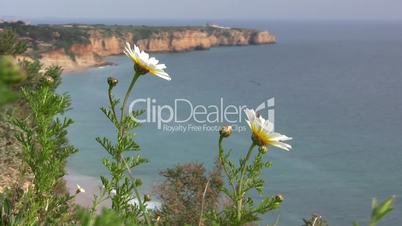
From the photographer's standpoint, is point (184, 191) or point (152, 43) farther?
point (152, 43)

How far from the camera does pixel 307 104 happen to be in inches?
1934

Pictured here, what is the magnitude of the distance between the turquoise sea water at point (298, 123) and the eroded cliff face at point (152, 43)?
5.96 ft

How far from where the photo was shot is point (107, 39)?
7100 centimetres

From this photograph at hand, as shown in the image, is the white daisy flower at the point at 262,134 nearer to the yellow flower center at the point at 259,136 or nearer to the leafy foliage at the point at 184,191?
the yellow flower center at the point at 259,136

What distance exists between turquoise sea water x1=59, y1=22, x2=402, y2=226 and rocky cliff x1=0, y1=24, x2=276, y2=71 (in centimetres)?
209

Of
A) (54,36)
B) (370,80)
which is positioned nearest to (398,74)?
(370,80)

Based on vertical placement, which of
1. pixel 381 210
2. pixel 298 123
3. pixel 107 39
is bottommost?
pixel 298 123

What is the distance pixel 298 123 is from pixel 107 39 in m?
36.8

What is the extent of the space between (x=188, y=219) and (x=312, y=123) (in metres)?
32.9

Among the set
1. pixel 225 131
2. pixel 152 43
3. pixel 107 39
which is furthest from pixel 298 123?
pixel 152 43

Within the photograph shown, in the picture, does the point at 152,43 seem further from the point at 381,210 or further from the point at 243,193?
the point at 381,210

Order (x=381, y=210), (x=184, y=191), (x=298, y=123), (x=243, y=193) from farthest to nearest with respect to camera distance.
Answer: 1. (x=298, y=123)
2. (x=184, y=191)
3. (x=243, y=193)
4. (x=381, y=210)

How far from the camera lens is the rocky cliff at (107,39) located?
51.8 meters

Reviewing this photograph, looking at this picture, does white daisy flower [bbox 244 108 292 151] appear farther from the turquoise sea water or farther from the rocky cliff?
the rocky cliff
